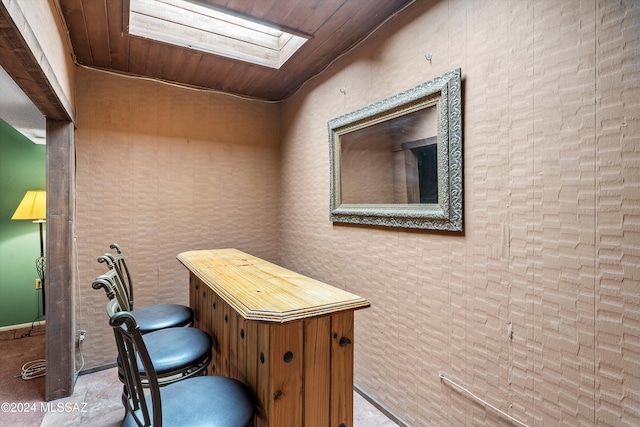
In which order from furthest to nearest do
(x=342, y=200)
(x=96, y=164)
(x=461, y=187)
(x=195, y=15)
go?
1. (x=96, y=164)
2. (x=342, y=200)
3. (x=195, y=15)
4. (x=461, y=187)

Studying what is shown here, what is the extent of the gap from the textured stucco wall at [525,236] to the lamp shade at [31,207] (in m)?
3.07

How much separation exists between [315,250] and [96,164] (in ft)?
6.00

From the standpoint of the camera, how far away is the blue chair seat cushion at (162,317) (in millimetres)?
1736

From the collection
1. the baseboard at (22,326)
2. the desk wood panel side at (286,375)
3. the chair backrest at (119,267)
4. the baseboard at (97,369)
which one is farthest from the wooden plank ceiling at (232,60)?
the baseboard at (22,326)

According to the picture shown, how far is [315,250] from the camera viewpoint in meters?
2.64

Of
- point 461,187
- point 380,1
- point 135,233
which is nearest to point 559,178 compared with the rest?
point 461,187

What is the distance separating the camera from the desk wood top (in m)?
1.01

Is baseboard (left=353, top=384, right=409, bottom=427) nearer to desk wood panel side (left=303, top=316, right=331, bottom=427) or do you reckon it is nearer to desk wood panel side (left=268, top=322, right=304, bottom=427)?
desk wood panel side (left=303, top=316, right=331, bottom=427)

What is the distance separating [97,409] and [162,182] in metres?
1.64

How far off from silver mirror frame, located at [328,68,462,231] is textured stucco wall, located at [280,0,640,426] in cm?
5

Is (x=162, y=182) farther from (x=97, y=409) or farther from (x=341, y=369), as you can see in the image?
(x=341, y=369)

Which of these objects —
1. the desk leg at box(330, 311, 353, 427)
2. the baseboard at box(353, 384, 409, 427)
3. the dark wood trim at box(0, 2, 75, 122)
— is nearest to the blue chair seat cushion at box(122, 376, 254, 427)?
the desk leg at box(330, 311, 353, 427)

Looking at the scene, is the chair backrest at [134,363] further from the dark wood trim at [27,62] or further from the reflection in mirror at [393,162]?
the reflection in mirror at [393,162]

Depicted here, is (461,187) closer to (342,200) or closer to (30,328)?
(342,200)
